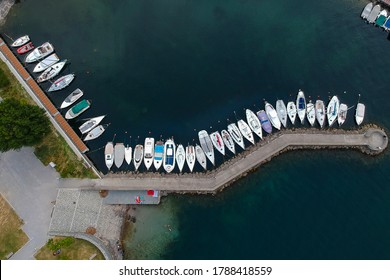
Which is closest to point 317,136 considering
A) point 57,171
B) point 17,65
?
point 57,171

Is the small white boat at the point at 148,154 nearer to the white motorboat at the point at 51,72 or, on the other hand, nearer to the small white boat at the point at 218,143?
the small white boat at the point at 218,143

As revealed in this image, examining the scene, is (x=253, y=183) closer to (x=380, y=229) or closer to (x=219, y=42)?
(x=380, y=229)

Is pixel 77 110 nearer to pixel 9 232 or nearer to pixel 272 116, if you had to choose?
pixel 9 232

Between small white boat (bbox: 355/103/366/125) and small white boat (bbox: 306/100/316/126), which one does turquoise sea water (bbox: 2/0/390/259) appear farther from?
small white boat (bbox: 306/100/316/126)

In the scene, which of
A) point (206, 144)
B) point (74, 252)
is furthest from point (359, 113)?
point (74, 252)

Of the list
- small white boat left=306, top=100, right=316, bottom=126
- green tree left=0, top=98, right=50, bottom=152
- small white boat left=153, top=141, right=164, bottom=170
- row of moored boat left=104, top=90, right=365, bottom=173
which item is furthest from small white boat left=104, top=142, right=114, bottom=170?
small white boat left=306, top=100, right=316, bottom=126

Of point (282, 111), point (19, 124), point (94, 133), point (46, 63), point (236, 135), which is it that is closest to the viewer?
point (19, 124)
